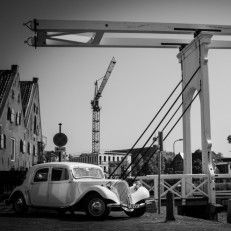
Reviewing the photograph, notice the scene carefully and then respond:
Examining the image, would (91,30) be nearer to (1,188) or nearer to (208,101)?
(208,101)

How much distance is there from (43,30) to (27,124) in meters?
22.1

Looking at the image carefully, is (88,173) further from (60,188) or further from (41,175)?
(41,175)

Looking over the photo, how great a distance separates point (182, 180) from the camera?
46.0 ft

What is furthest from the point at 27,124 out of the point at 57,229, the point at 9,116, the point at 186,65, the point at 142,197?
the point at 57,229

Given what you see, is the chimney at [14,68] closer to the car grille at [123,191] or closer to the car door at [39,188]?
the car door at [39,188]

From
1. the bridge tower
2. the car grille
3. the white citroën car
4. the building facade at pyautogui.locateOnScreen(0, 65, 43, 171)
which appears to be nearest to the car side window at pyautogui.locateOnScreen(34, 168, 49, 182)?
the white citroën car

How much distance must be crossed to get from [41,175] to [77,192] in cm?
158

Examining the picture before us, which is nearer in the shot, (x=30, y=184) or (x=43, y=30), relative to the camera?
(x=30, y=184)

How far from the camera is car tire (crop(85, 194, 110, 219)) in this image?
35.7 feet

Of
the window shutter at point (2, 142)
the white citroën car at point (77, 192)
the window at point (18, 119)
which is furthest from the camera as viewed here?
the window at point (18, 119)

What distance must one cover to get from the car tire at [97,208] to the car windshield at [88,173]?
46.4 inches

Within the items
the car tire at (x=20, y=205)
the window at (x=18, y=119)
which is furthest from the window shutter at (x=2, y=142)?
the car tire at (x=20, y=205)

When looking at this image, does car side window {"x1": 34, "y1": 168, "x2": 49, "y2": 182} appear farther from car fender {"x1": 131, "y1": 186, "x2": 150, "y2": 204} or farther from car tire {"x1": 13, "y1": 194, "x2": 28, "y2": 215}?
car fender {"x1": 131, "y1": 186, "x2": 150, "y2": 204}

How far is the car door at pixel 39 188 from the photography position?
1204 cm
